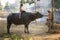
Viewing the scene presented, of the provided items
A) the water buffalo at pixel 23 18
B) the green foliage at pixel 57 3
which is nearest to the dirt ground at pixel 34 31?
the water buffalo at pixel 23 18

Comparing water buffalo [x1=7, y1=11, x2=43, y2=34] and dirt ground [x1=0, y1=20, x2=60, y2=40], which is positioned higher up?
water buffalo [x1=7, y1=11, x2=43, y2=34]

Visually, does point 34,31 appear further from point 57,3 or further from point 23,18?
point 57,3

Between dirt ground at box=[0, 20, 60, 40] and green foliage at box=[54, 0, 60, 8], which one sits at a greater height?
green foliage at box=[54, 0, 60, 8]

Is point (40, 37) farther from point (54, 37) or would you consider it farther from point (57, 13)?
point (57, 13)

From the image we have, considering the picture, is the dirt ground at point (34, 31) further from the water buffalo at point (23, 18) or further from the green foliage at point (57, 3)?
the green foliage at point (57, 3)

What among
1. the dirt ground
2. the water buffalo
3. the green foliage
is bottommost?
the dirt ground

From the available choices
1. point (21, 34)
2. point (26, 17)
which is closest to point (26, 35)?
point (21, 34)

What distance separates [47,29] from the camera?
10.3 ft

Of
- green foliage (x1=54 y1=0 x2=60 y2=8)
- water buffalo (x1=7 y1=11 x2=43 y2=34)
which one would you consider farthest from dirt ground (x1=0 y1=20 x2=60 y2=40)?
green foliage (x1=54 y1=0 x2=60 y2=8)

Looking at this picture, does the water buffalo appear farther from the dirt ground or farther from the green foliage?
the green foliage

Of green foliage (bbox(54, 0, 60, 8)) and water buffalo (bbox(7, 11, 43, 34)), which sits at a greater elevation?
green foliage (bbox(54, 0, 60, 8))

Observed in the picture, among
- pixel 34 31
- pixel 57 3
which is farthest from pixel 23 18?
pixel 57 3

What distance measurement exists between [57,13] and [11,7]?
78 centimetres

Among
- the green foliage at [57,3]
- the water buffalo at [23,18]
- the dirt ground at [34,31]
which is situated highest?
the green foliage at [57,3]
